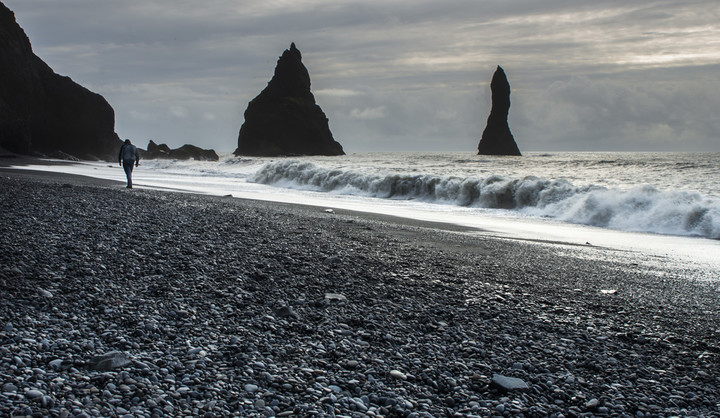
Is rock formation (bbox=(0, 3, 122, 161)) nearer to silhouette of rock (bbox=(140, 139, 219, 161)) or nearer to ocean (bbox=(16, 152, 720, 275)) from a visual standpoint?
silhouette of rock (bbox=(140, 139, 219, 161))

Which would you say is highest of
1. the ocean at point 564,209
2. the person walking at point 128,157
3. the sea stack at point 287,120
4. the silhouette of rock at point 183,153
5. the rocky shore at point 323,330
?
the sea stack at point 287,120

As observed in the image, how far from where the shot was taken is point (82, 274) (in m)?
4.70

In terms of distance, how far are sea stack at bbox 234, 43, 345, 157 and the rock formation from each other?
113 ft

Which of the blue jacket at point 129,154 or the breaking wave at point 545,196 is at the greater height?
the blue jacket at point 129,154

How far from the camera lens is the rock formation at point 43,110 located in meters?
46.6

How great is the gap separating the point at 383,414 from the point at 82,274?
3.35 m

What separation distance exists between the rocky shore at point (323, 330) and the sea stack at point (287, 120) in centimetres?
10315

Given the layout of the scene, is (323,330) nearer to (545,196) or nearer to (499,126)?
(545,196)

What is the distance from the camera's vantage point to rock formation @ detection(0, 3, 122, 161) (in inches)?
1834

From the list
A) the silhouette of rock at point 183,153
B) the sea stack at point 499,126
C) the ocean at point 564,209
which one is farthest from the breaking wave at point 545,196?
the sea stack at point 499,126

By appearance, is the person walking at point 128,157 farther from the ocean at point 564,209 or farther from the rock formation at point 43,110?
the rock formation at point 43,110

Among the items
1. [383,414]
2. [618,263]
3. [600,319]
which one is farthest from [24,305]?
[618,263]

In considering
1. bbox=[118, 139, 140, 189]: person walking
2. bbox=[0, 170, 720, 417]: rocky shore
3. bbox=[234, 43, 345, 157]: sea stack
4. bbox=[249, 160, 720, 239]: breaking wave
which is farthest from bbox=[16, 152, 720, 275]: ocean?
bbox=[234, 43, 345, 157]: sea stack

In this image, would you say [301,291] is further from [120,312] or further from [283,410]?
[283,410]
